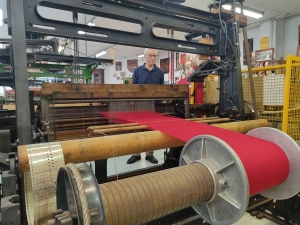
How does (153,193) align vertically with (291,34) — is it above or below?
below

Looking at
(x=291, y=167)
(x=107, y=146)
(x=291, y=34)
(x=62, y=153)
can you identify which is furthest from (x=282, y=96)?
(x=291, y=34)

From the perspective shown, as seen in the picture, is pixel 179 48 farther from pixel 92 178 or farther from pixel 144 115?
pixel 92 178

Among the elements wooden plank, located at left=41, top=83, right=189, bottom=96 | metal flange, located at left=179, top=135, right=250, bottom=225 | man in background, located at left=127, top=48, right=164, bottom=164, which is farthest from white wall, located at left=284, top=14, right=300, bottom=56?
metal flange, located at left=179, top=135, right=250, bottom=225

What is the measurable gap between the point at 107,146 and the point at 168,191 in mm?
411

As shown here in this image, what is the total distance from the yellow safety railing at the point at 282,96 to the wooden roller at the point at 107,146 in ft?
4.85

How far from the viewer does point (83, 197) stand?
0.53 m

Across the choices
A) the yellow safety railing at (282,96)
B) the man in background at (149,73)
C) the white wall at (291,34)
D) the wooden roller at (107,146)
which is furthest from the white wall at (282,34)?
the wooden roller at (107,146)

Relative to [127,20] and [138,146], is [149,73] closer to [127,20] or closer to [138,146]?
[127,20]

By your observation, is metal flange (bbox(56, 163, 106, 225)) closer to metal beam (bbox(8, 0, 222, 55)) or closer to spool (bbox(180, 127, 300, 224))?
spool (bbox(180, 127, 300, 224))

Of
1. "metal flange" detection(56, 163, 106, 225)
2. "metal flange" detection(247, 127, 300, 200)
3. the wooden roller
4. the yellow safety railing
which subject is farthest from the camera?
the yellow safety railing

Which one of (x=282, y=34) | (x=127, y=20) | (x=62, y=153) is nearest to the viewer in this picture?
(x=62, y=153)

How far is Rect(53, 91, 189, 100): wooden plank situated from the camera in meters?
1.43

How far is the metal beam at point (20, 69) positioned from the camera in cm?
109

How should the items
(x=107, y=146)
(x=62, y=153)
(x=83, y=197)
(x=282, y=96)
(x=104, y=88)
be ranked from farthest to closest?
1. (x=282, y=96)
2. (x=104, y=88)
3. (x=107, y=146)
4. (x=62, y=153)
5. (x=83, y=197)
